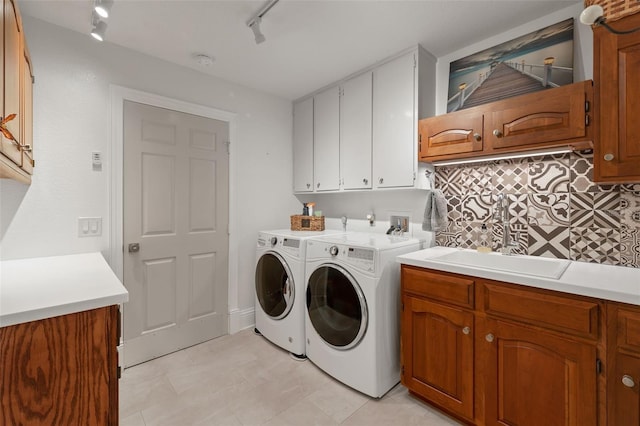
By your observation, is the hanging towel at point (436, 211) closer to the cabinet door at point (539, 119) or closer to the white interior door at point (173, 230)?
the cabinet door at point (539, 119)

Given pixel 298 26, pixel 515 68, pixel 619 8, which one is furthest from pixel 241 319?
pixel 619 8

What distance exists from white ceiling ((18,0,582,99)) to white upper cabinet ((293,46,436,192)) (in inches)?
6.4

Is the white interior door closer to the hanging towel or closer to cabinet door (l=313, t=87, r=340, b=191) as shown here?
cabinet door (l=313, t=87, r=340, b=191)

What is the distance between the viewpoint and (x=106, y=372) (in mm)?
1033

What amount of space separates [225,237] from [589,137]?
8.66 feet

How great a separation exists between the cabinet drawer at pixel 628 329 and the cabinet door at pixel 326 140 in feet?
6.49

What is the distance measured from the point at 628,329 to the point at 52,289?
7.42 feet

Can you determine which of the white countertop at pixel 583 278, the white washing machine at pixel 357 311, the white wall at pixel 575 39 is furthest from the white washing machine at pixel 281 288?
the white wall at pixel 575 39

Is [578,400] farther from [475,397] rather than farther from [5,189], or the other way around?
[5,189]

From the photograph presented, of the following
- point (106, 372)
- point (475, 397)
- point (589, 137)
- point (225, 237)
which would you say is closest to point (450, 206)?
point (589, 137)

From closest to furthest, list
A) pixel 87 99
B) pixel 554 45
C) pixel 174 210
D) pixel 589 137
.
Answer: pixel 589 137 → pixel 554 45 → pixel 87 99 → pixel 174 210

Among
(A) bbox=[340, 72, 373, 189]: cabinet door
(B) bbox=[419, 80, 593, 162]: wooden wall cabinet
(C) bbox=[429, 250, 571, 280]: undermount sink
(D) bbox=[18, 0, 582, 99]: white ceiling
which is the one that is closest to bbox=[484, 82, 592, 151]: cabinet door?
(B) bbox=[419, 80, 593, 162]: wooden wall cabinet

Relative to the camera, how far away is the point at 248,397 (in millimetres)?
1856

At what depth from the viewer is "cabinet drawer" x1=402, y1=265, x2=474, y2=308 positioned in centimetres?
154
